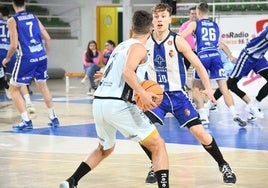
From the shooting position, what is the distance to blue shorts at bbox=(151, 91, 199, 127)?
706cm

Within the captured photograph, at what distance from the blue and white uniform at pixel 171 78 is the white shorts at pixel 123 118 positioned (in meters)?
1.10

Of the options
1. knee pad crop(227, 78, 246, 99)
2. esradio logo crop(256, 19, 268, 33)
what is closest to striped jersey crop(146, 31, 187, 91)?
knee pad crop(227, 78, 246, 99)

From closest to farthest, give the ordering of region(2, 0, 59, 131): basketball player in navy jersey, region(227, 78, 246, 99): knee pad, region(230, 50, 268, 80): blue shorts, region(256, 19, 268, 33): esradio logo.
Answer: region(2, 0, 59, 131): basketball player in navy jersey → region(230, 50, 268, 80): blue shorts → region(227, 78, 246, 99): knee pad → region(256, 19, 268, 33): esradio logo

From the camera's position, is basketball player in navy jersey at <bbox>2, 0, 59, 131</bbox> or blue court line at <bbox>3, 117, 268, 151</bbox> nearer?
blue court line at <bbox>3, 117, 268, 151</bbox>

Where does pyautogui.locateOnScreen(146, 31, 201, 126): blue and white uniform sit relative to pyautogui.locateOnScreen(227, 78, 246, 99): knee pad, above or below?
above

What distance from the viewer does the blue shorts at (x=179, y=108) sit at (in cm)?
706

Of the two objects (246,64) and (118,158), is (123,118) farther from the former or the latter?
(246,64)

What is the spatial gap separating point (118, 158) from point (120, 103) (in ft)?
8.57

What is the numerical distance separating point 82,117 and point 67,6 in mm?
15640

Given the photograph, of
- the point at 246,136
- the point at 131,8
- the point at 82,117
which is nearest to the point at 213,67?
the point at 246,136

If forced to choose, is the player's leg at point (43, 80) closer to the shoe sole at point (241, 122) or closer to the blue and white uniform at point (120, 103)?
the shoe sole at point (241, 122)

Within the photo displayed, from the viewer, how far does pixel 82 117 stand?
42.2ft

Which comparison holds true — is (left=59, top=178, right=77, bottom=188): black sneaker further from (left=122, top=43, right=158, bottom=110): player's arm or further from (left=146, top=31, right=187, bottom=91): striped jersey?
(left=146, top=31, right=187, bottom=91): striped jersey

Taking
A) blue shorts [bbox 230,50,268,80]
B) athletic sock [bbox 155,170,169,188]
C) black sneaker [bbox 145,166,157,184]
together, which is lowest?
black sneaker [bbox 145,166,157,184]
